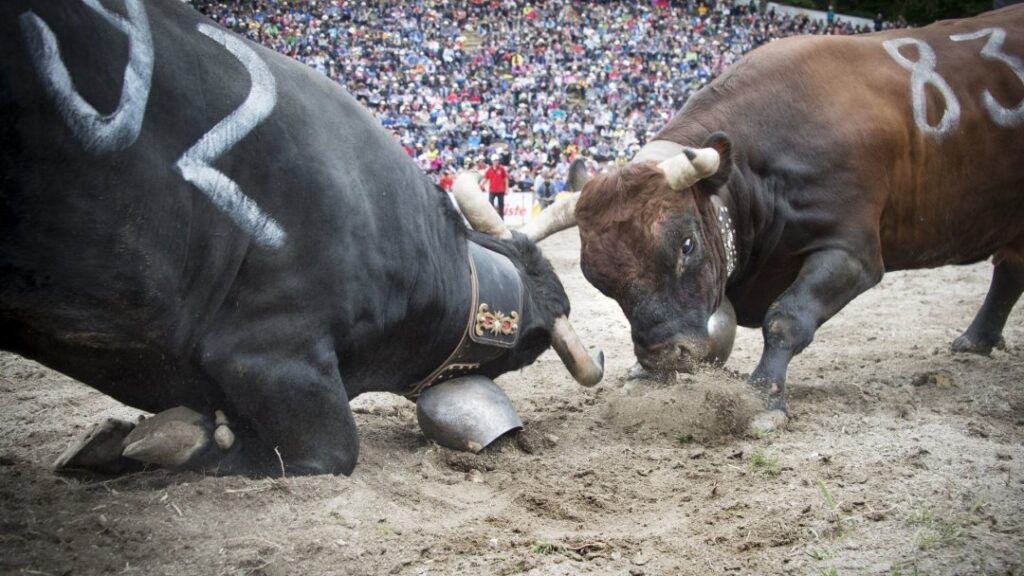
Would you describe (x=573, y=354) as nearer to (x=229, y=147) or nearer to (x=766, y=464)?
(x=766, y=464)

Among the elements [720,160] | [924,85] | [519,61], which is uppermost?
[924,85]

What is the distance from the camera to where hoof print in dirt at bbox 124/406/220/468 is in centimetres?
367

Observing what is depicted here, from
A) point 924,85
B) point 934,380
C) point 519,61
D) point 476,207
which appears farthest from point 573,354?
point 519,61

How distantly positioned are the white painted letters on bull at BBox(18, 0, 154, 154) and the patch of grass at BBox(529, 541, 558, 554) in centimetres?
196

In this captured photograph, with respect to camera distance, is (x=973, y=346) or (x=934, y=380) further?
(x=973, y=346)

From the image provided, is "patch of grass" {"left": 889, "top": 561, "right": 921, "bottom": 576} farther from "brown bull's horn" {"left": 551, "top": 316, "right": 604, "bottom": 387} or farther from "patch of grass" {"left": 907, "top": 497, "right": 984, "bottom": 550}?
"brown bull's horn" {"left": 551, "top": 316, "right": 604, "bottom": 387}

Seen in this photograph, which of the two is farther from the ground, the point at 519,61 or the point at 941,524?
the point at 941,524

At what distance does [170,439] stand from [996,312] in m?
5.76

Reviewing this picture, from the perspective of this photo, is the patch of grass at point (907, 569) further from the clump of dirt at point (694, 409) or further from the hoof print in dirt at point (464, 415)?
the hoof print in dirt at point (464, 415)

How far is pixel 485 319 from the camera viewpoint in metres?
4.59

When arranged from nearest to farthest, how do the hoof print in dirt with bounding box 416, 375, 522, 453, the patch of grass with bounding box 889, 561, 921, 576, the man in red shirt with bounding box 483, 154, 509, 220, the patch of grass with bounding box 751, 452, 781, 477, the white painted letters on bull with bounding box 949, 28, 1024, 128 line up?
the patch of grass with bounding box 889, 561, 921, 576 < the patch of grass with bounding box 751, 452, 781, 477 < the hoof print in dirt with bounding box 416, 375, 522, 453 < the white painted letters on bull with bounding box 949, 28, 1024, 128 < the man in red shirt with bounding box 483, 154, 509, 220

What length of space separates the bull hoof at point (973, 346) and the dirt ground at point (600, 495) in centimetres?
87

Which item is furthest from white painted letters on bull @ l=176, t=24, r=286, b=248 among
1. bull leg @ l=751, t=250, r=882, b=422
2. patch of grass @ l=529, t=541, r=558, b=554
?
bull leg @ l=751, t=250, r=882, b=422

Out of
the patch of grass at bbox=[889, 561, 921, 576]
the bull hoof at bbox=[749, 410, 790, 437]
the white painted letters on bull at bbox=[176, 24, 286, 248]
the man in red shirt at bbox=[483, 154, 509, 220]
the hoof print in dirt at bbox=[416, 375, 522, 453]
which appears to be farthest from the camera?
the man in red shirt at bbox=[483, 154, 509, 220]
